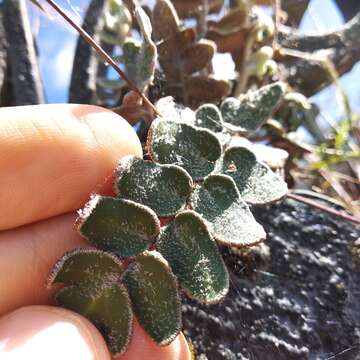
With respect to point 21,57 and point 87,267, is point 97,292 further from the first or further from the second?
point 21,57

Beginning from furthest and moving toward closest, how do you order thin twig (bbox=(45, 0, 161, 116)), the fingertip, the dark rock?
1. the dark rock
2. thin twig (bbox=(45, 0, 161, 116))
3. the fingertip

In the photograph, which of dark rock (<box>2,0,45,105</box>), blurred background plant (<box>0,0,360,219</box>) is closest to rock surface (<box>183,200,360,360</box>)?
blurred background plant (<box>0,0,360,219</box>)

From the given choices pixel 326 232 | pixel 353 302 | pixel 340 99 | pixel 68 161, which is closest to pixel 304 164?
pixel 340 99

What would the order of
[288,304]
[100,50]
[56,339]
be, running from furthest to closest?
[288,304]
[100,50]
[56,339]

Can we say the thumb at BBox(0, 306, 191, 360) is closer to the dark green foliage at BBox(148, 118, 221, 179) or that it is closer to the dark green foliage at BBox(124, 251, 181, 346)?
the dark green foliage at BBox(124, 251, 181, 346)

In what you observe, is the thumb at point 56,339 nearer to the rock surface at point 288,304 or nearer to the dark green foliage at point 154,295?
the dark green foliage at point 154,295

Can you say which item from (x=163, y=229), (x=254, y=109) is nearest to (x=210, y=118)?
(x=254, y=109)

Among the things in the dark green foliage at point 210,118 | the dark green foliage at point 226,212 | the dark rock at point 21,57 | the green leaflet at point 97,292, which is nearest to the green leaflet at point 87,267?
the green leaflet at point 97,292
